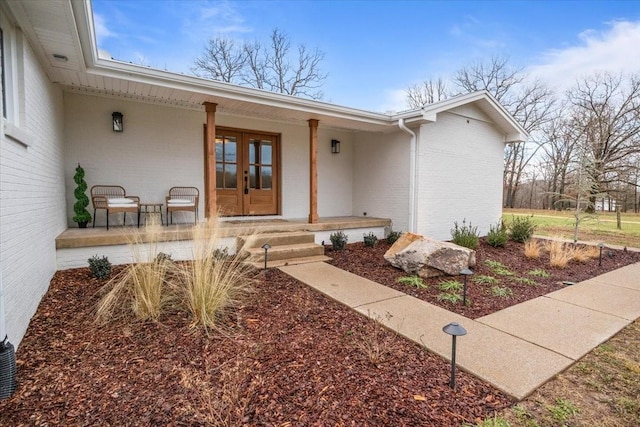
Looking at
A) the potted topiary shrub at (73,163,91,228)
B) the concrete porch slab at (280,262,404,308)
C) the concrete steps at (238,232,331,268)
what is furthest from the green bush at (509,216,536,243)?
the potted topiary shrub at (73,163,91,228)

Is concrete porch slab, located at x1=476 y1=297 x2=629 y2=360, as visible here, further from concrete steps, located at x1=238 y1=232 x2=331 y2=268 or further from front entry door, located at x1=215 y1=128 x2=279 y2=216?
front entry door, located at x1=215 y1=128 x2=279 y2=216

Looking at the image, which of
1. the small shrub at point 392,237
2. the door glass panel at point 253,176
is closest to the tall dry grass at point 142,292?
the door glass panel at point 253,176

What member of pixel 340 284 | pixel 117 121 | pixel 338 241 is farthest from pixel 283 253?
pixel 117 121

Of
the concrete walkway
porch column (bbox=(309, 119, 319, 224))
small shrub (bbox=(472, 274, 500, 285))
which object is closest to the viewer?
the concrete walkway

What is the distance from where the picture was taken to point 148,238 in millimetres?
2969

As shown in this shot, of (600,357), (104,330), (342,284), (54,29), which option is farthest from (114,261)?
(600,357)

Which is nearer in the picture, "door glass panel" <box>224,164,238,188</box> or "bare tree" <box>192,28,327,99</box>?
"door glass panel" <box>224,164,238,188</box>

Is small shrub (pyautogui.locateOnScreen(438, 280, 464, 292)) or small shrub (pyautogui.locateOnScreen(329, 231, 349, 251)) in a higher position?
small shrub (pyautogui.locateOnScreen(329, 231, 349, 251))

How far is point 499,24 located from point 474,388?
11607mm

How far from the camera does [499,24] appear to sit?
9.88m

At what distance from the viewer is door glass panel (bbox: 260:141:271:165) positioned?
713 cm

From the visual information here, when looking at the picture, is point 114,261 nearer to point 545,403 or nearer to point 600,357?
point 545,403

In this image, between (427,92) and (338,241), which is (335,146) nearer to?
(338,241)

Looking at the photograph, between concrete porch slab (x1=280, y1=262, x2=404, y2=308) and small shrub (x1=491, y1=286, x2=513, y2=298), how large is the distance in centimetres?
118
